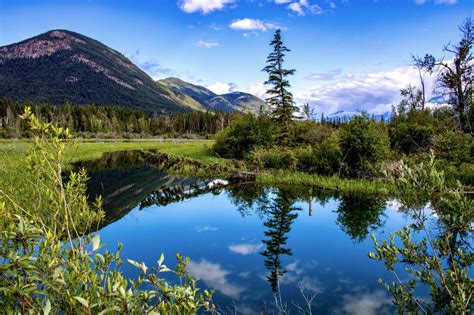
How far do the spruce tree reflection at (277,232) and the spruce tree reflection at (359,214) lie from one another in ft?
7.80

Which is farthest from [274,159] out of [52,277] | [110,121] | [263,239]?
[110,121]

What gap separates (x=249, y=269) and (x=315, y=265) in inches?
85.7

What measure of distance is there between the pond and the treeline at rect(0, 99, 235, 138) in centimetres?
6953

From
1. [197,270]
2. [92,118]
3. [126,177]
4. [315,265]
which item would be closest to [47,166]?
[197,270]

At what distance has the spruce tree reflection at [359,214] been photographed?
1346cm

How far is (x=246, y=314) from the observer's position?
7.43 meters

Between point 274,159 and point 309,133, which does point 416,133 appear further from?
point 274,159

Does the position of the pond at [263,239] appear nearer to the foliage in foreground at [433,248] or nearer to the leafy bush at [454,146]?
the foliage in foreground at [433,248]

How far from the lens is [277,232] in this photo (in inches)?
533

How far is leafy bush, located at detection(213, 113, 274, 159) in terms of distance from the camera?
33000 mm

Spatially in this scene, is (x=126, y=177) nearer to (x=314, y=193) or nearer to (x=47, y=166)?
(x=314, y=193)

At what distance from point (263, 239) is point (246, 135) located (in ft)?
72.0

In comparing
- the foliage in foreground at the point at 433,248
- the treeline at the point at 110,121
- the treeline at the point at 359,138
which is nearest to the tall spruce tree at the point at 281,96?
the treeline at the point at 359,138

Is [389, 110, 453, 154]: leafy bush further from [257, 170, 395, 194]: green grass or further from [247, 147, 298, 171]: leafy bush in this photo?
[247, 147, 298, 171]: leafy bush
